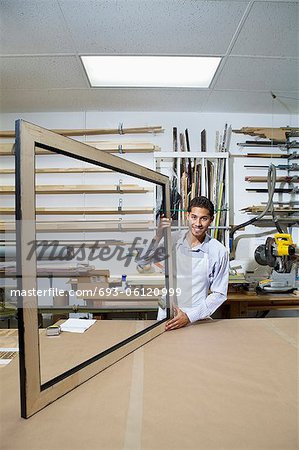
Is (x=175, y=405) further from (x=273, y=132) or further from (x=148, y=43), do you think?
(x=273, y=132)

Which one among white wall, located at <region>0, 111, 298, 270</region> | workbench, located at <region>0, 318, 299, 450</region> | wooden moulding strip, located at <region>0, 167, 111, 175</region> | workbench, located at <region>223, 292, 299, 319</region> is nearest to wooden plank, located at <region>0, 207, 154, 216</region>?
wooden moulding strip, located at <region>0, 167, 111, 175</region>

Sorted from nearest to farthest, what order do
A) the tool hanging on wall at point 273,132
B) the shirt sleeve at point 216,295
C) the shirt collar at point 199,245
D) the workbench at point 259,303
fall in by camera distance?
the shirt sleeve at point 216,295, the shirt collar at point 199,245, the workbench at point 259,303, the tool hanging on wall at point 273,132

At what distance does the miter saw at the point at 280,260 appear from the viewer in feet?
8.13

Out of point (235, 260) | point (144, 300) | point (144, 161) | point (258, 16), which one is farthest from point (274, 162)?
point (144, 300)

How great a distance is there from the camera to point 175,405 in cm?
69

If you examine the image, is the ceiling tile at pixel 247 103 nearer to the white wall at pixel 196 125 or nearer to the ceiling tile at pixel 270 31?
the white wall at pixel 196 125

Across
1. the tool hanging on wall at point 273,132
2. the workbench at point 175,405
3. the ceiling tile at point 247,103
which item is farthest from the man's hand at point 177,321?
the tool hanging on wall at point 273,132

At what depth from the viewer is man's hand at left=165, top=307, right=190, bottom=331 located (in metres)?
1.28

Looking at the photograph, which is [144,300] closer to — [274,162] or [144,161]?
[144,161]

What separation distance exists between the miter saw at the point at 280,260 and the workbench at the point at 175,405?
5.03 feet

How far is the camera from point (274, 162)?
3242 mm

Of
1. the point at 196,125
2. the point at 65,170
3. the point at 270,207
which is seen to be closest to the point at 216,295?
the point at 270,207

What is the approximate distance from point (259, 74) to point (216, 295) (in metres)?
1.81

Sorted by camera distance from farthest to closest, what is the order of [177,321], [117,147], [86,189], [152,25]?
[117,147], [86,189], [152,25], [177,321]
